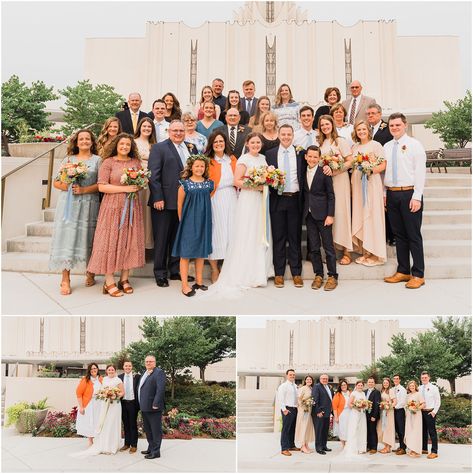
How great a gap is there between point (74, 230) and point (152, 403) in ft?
8.35

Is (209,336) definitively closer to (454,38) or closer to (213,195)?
(213,195)

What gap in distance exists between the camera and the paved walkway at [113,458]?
568 cm

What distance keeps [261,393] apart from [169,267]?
141 inches

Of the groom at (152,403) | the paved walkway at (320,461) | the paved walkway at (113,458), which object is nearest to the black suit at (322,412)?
the paved walkway at (320,461)

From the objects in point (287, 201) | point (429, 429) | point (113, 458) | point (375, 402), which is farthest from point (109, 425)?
point (429, 429)

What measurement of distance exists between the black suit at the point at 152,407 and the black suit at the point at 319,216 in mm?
2590

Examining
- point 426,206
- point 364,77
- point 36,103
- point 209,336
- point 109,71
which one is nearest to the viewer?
point 426,206

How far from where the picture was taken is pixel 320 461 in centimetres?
645

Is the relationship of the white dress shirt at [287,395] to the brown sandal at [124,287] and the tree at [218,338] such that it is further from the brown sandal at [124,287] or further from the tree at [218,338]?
the brown sandal at [124,287]

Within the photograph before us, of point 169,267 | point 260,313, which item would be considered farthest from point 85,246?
point 260,313

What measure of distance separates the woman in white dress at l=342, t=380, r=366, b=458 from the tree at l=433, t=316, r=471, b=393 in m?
2.06

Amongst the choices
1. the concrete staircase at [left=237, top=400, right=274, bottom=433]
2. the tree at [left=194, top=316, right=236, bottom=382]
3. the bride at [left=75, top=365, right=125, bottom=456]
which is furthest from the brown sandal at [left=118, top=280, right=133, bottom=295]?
the concrete staircase at [left=237, top=400, right=274, bottom=433]

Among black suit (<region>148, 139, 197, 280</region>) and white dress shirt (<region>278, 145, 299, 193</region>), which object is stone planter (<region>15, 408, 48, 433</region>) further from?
white dress shirt (<region>278, 145, 299, 193</region>)

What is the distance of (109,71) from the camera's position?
130 feet
